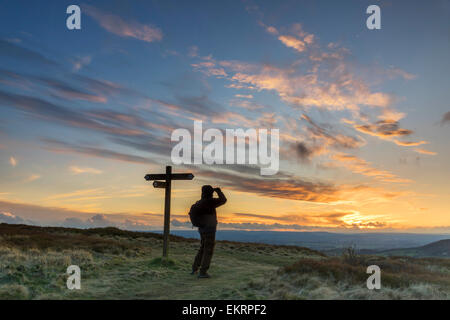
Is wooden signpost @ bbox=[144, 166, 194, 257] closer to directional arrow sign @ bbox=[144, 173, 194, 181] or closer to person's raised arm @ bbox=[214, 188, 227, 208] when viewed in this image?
directional arrow sign @ bbox=[144, 173, 194, 181]

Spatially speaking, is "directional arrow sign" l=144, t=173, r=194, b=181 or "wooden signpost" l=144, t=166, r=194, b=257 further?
"wooden signpost" l=144, t=166, r=194, b=257

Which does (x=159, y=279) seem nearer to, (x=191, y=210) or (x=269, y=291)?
(x=191, y=210)

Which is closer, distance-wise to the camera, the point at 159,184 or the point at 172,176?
the point at 159,184

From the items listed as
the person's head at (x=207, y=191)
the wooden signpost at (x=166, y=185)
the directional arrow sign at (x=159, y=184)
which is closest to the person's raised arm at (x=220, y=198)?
the person's head at (x=207, y=191)

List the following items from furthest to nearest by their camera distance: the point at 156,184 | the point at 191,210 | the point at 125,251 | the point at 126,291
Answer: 1. the point at 125,251
2. the point at 156,184
3. the point at 191,210
4. the point at 126,291

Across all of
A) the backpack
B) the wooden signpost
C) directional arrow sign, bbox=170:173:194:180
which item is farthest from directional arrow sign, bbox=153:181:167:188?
the backpack

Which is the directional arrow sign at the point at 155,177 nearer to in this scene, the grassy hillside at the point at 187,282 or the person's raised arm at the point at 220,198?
the grassy hillside at the point at 187,282

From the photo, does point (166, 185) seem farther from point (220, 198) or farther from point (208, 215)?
point (220, 198)

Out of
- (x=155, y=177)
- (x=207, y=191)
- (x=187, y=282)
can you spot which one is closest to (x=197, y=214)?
(x=207, y=191)

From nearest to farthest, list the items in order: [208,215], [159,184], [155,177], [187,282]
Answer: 1. [187,282]
2. [208,215]
3. [159,184]
4. [155,177]

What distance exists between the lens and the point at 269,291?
9945 millimetres

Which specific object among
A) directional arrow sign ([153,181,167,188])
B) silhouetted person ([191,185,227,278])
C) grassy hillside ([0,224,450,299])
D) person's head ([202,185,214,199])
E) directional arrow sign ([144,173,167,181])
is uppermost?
directional arrow sign ([144,173,167,181])
